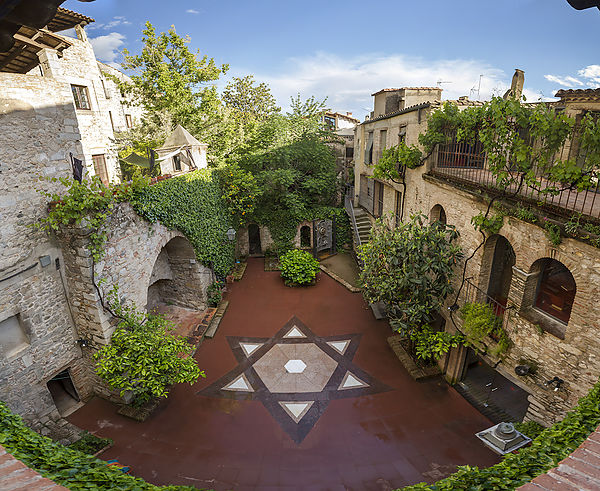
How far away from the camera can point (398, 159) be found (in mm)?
12484

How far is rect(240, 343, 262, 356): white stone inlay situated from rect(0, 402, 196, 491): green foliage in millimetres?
7878

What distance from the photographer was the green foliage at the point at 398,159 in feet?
39.4

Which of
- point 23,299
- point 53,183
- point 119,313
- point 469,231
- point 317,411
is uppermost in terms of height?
point 53,183

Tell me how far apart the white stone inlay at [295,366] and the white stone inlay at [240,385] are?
1.47 meters

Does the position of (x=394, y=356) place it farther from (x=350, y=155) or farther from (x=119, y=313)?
(x=350, y=155)

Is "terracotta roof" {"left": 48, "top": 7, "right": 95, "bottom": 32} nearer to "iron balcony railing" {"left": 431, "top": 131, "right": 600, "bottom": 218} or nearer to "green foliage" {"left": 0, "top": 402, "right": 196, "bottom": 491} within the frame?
"green foliage" {"left": 0, "top": 402, "right": 196, "bottom": 491}

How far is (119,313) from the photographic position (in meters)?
9.67

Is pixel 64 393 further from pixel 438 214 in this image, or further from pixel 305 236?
pixel 305 236

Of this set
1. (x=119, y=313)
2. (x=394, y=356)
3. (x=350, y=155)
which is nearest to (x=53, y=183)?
(x=119, y=313)

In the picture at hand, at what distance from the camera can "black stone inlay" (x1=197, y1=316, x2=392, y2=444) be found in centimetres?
984

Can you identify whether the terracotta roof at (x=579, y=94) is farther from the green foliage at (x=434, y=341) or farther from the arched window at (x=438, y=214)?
the green foliage at (x=434, y=341)

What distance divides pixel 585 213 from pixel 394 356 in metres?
7.77

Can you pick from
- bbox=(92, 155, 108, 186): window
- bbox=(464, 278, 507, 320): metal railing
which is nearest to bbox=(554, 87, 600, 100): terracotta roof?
bbox=(464, 278, 507, 320): metal railing

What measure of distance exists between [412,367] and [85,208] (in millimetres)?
10966
